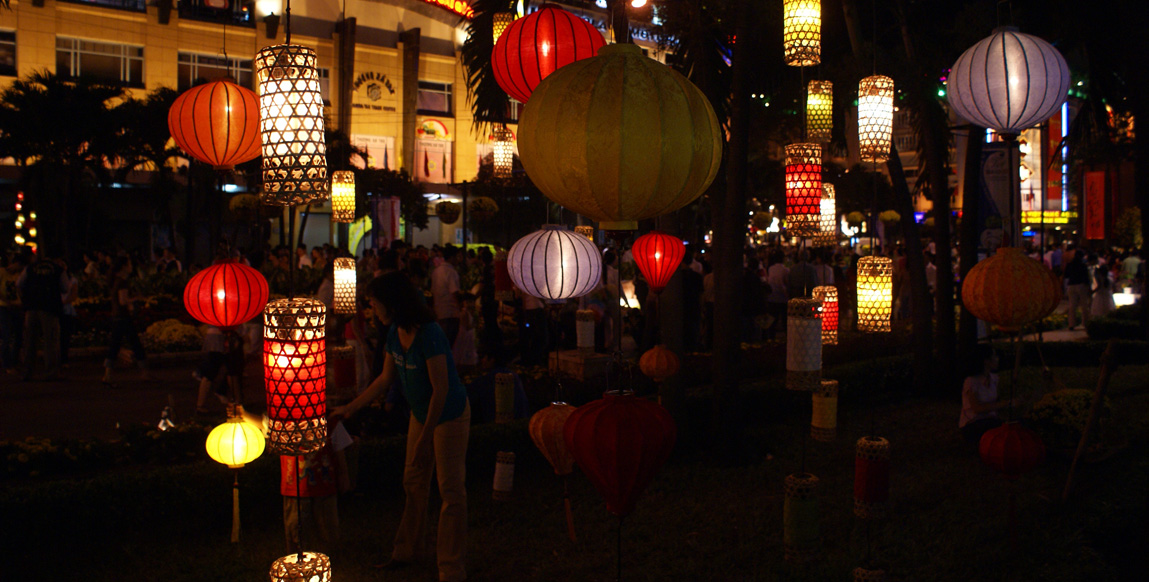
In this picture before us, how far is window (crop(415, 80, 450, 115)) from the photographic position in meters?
35.3

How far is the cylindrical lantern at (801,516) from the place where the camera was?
4.71 meters

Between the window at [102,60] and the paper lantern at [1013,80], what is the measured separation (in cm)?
2991

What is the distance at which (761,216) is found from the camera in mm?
24969

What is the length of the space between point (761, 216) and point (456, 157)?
1612cm

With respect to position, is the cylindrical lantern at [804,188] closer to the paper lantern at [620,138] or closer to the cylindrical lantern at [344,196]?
the paper lantern at [620,138]

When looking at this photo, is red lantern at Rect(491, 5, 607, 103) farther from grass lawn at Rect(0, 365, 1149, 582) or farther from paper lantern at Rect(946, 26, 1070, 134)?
grass lawn at Rect(0, 365, 1149, 582)

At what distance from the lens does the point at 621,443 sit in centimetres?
308

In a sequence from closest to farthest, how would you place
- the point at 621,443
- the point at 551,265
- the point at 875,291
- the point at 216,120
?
the point at 621,443
the point at 216,120
the point at 551,265
the point at 875,291

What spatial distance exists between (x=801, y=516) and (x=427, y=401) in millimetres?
2285

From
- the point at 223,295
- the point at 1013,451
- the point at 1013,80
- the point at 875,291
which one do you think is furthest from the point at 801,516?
the point at 223,295

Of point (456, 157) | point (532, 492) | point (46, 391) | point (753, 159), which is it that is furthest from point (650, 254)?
point (456, 157)

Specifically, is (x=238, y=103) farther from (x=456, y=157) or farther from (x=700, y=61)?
(x=456, y=157)

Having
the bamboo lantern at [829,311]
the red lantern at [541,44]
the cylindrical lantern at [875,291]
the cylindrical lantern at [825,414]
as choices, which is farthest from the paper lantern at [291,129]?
the cylindrical lantern at [875,291]

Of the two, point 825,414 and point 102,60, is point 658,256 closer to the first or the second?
point 825,414
